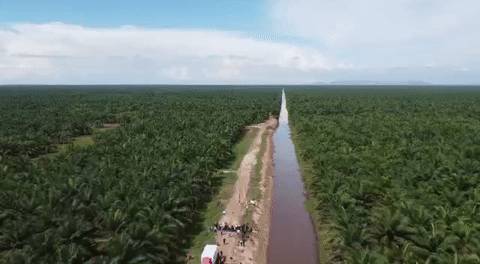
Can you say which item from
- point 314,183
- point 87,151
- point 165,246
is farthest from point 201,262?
point 87,151

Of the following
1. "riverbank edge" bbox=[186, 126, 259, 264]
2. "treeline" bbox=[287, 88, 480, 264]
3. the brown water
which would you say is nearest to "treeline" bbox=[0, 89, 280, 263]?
"riverbank edge" bbox=[186, 126, 259, 264]

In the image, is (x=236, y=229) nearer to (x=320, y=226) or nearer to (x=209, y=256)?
(x=209, y=256)

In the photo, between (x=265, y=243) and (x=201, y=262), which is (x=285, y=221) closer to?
(x=265, y=243)

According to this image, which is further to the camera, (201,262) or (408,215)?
(408,215)

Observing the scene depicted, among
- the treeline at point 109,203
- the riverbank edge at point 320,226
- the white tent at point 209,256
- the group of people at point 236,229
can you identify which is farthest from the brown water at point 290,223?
the treeline at point 109,203

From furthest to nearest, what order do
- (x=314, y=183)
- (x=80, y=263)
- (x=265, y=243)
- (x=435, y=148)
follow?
(x=435, y=148)
(x=314, y=183)
(x=265, y=243)
(x=80, y=263)

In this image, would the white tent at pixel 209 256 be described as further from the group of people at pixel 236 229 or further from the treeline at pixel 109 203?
the group of people at pixel 236 229
